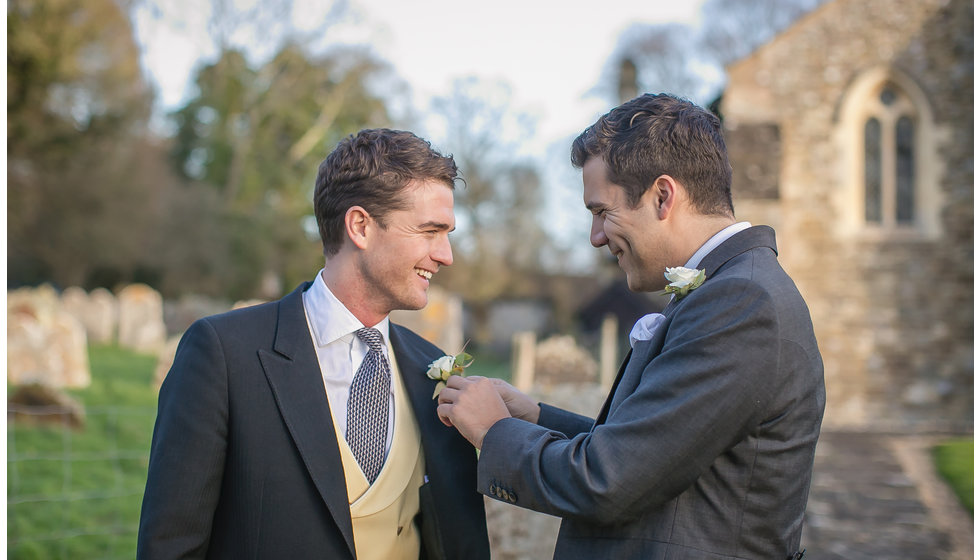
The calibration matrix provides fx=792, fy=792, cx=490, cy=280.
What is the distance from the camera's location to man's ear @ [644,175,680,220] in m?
2.21

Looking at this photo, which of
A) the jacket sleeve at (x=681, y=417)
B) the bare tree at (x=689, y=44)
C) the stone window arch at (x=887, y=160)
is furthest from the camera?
the bare tree at (x=689, y=44)

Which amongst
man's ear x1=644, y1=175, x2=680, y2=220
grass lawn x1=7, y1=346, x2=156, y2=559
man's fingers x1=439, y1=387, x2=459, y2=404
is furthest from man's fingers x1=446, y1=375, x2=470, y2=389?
grass lawn x1=7, y1=346, x2=156, y2=559

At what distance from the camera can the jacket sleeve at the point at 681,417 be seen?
1.90 metres

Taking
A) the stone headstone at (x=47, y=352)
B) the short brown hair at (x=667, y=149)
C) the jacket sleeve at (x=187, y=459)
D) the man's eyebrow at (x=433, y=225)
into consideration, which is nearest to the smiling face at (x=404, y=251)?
the man's eyebrow at (x=433, y=225)

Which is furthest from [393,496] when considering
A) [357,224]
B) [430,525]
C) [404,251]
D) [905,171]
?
[905,171]

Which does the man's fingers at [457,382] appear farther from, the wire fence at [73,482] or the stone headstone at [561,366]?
the stone headstone at [561,366]

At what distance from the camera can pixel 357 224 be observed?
2.74 meters

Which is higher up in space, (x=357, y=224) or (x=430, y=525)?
(x=357, y=224)

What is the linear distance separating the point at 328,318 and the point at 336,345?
0.32ft

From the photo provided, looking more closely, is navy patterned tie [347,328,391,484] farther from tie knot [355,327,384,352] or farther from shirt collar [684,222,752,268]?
shirt collar [684,222,752,268]

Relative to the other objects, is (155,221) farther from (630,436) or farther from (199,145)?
(630,436)

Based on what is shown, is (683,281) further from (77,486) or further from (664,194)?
(77,486)

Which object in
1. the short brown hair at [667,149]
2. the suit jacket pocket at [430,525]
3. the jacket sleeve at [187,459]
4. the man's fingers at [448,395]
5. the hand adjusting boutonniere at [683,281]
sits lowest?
the suit jacket pocket at [430,525]

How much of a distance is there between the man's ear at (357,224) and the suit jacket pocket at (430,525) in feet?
2.81
